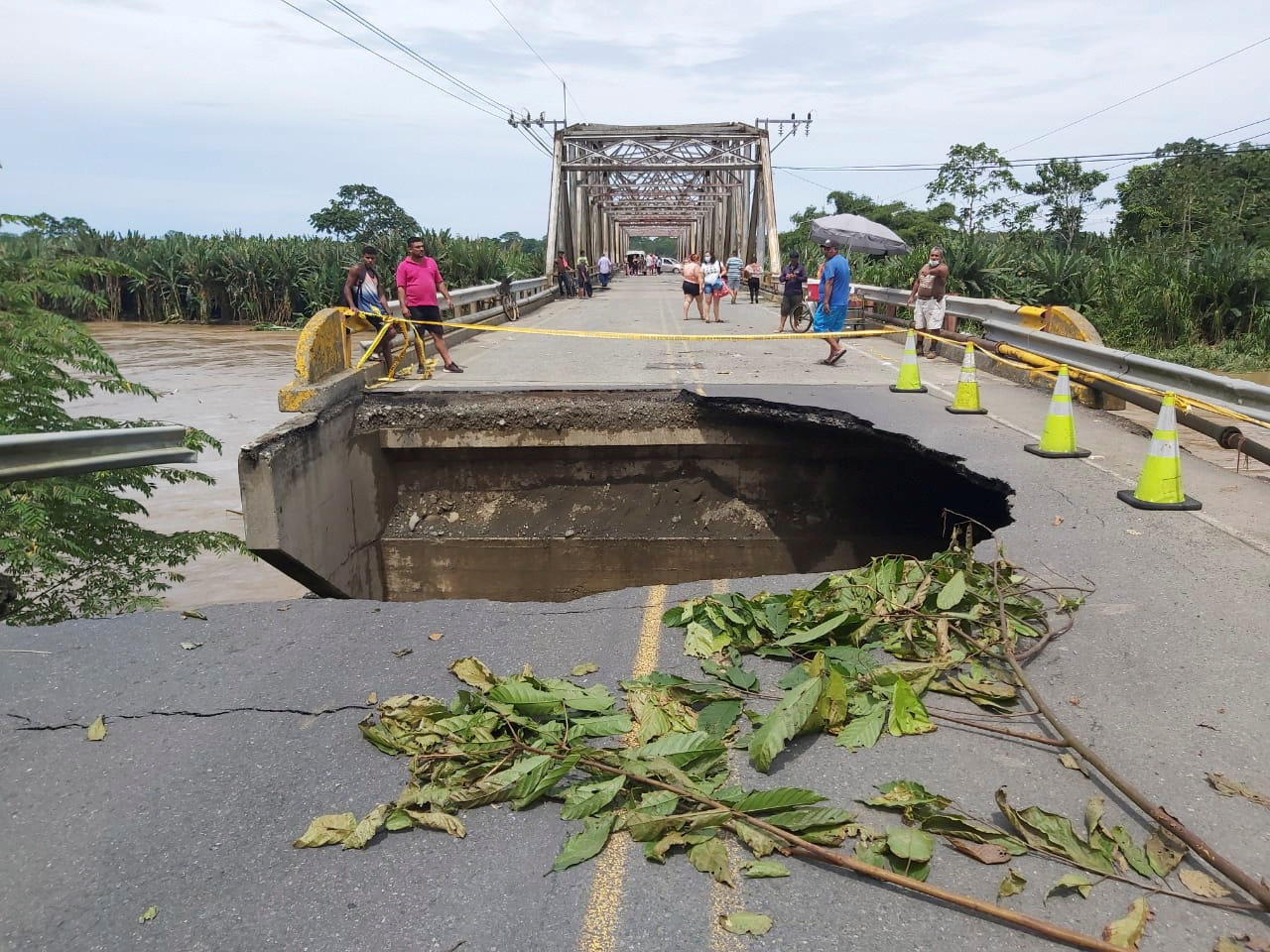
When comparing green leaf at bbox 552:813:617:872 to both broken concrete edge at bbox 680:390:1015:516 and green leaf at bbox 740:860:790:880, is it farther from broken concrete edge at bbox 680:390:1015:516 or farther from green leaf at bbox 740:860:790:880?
broken concrete edge at bbox 680:390:1015:516

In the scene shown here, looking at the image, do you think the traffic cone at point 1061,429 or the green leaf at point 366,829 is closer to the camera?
the green leaf at point 366,829

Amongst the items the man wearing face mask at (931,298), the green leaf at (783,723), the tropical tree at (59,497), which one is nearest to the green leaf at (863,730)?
the green leaf at (783,723)

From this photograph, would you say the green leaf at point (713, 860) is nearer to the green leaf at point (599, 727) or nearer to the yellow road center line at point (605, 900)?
the yellow road center line at point (605, 900)

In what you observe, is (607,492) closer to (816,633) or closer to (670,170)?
(816,633)

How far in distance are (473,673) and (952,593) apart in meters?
2.26

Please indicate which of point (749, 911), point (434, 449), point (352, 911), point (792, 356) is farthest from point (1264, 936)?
point (792, 356)

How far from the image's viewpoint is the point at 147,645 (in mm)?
4254

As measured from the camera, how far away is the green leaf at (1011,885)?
2.47 metres

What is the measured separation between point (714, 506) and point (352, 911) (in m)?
7.83

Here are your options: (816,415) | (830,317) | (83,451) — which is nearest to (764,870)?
(83,451)

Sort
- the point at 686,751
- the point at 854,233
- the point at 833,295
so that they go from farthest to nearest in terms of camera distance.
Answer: the point at 854,233 < the point at 833,295 < the point at 686,751

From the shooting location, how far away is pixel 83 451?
14.2ft

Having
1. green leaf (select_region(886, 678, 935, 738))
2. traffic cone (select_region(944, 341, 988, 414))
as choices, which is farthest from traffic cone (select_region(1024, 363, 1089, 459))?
green leaf (select_region(886, 678, 935, 738))

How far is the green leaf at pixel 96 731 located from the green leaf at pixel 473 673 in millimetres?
1358
